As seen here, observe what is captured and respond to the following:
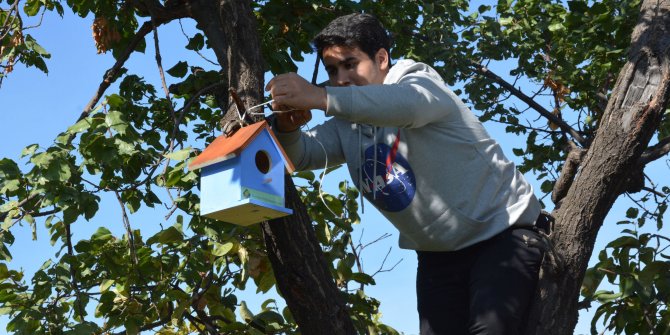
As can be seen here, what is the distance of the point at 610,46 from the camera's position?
18.0 feet

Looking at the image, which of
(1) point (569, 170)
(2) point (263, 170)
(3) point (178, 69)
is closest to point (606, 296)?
(1) point (569, 170)

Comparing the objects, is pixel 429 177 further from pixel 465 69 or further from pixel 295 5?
pixel 465 69

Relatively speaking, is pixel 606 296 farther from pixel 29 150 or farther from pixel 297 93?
pixel 29 150

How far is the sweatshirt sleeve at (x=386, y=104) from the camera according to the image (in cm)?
228

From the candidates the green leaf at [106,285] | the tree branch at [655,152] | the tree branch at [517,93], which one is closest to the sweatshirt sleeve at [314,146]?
the green leaf at [106,285]

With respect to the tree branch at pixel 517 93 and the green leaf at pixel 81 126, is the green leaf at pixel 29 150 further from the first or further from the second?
the tree branch at pixel 517 93

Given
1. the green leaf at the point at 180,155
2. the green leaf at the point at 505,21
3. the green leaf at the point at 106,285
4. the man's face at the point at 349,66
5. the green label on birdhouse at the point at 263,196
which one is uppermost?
the green leaf at the point at 505,21

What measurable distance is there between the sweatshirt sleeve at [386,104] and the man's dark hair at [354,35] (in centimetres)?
37

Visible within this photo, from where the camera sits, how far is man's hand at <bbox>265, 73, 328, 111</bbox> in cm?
228

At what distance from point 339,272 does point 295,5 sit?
1.44m

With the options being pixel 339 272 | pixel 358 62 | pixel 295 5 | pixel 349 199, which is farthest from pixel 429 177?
pixel 295 5

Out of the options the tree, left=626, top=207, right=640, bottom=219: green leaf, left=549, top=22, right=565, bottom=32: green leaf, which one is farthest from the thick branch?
left=549, top=22, right=565, bottom=32: green leaf

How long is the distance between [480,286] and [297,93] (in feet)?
2.74

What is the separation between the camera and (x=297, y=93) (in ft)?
7.55
